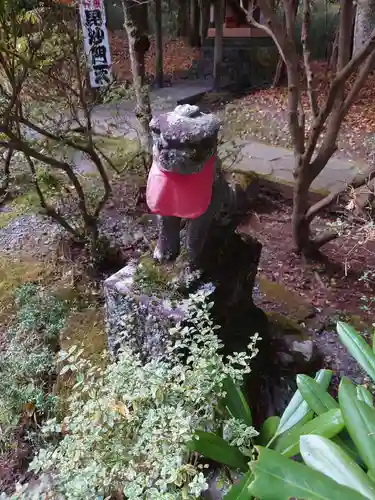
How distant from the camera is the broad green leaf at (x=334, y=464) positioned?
1193mm

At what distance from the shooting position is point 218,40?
7.68 metres

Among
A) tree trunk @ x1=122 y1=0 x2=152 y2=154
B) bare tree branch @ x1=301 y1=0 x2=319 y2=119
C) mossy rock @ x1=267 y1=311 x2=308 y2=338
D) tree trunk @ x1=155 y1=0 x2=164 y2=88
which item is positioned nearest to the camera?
mossy rock @ x1=267 y1=311 x2=308 y2=338

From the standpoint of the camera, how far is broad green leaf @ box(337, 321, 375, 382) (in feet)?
5.24

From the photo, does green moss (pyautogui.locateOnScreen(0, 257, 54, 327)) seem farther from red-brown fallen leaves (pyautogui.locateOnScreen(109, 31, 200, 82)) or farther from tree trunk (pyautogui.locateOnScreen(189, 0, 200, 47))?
tree trunk (pyautogui.locateOnScreen(189, 0, 200, 47))

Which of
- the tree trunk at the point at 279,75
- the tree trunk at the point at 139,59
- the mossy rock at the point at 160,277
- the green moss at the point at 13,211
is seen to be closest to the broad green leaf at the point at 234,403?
the mossy rock at the point at 160,277

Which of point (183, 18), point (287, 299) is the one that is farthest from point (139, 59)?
point (183, 18)

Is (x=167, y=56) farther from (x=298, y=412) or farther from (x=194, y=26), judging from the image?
(x=298, y=412)

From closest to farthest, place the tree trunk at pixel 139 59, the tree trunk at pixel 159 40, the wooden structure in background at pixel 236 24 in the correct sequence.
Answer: the tree trunk at pixel 139 59 < the tree trunk at pixel 159 40 < the wooden structure in background at pixel 236 24

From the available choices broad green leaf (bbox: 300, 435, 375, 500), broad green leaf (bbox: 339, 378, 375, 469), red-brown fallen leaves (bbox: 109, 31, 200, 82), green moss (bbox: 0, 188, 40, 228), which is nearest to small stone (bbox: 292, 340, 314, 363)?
broad green leaf (bbox: 339, 378, 375, 469)

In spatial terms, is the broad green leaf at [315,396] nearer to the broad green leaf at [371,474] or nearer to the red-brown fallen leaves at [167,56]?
the broad green leaf at [371,474]

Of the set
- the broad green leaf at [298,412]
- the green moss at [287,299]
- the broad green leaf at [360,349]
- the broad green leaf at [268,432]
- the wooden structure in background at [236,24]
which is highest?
the wooden structure in background at [236,24]

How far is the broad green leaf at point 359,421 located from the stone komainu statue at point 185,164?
0.87 m

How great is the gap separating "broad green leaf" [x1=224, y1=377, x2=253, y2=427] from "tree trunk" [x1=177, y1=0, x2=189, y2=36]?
1098 centimetres

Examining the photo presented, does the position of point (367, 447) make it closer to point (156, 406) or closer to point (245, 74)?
point (156, 406)
